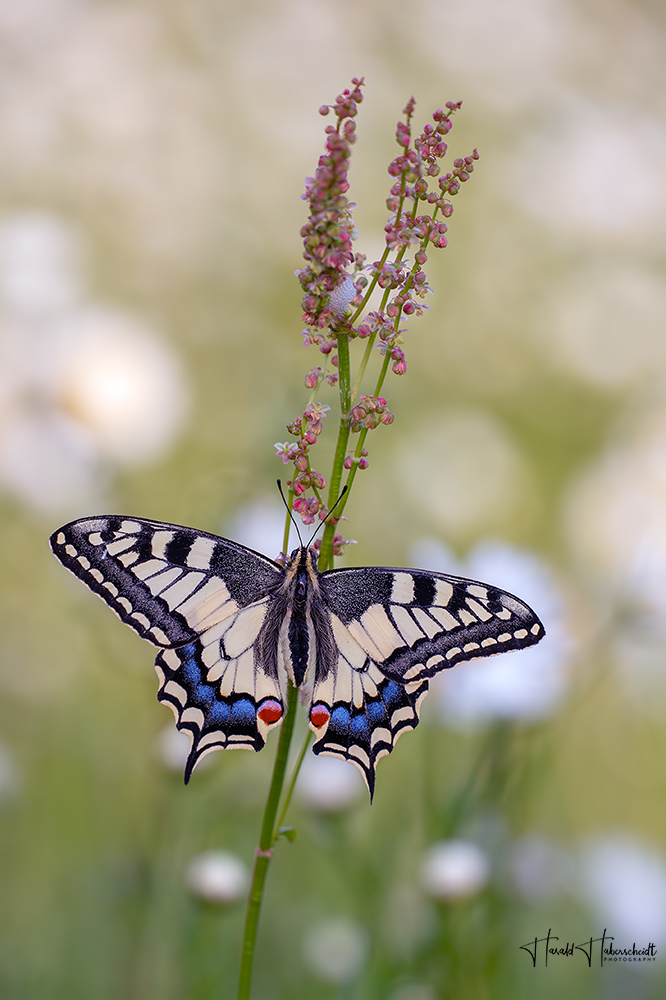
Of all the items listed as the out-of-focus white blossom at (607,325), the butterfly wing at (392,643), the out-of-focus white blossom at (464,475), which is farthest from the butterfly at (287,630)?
the out-of-focus white blossom at (607,325)

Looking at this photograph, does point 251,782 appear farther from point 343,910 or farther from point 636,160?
point 636,160

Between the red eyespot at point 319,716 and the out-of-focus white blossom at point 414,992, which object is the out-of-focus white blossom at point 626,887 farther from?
the red eyespot at point 319,716

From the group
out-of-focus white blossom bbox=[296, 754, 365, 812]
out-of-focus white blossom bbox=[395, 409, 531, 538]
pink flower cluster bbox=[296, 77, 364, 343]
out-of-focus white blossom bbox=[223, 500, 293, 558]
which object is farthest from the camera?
out-of-focus white blossom bbox=[395, 409, 531, 538]

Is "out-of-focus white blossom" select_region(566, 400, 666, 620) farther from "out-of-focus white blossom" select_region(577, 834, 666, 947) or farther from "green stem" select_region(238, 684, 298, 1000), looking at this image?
"green stem" select_region(238, 684, 298, 1000)

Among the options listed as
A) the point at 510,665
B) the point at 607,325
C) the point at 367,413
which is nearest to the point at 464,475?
the point at 607,325

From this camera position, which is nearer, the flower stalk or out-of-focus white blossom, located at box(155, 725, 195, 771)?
the flower stalk

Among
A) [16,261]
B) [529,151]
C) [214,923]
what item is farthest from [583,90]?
[214,923]

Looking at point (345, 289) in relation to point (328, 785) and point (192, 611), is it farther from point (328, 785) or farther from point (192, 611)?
point (328, 785)

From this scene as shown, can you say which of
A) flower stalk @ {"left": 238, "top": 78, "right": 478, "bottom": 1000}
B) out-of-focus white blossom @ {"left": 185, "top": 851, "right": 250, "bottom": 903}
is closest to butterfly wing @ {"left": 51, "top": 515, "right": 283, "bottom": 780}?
flower stalk @ {"left": 238, "top": 78, "right": 478, "bottom": 1000}
